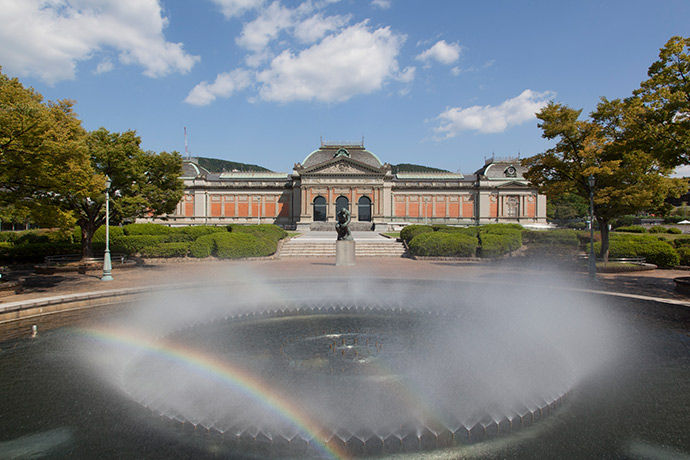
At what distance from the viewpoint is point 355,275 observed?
56.0ft

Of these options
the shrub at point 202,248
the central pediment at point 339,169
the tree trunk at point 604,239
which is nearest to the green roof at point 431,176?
the central pediment at point 339,169

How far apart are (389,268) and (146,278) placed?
1086 centimetres

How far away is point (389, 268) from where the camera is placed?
19875 mm

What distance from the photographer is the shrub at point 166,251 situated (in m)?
24.3

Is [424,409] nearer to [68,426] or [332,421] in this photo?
[332,421]

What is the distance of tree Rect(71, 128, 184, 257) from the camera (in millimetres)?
20547

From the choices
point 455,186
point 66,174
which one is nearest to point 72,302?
point 66,174

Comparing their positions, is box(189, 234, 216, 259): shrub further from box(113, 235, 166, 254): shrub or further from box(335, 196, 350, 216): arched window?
box(335, 196, 350, 216): arched window

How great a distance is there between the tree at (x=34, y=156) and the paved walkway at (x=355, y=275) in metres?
2.88

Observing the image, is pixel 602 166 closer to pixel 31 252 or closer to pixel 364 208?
pixel 31 252

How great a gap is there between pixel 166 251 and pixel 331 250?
10.5 m

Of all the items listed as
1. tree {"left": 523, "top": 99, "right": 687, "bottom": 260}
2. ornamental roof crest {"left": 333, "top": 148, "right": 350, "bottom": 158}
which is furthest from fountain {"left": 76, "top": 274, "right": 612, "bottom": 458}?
ornamental roof crest {"left": 333, "top": 148, "right": 350, "bottom": 158}

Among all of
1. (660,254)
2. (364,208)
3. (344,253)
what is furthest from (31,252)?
(364,208)

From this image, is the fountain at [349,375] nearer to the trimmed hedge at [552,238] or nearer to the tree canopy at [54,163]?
the tree canopy at [54,163]
